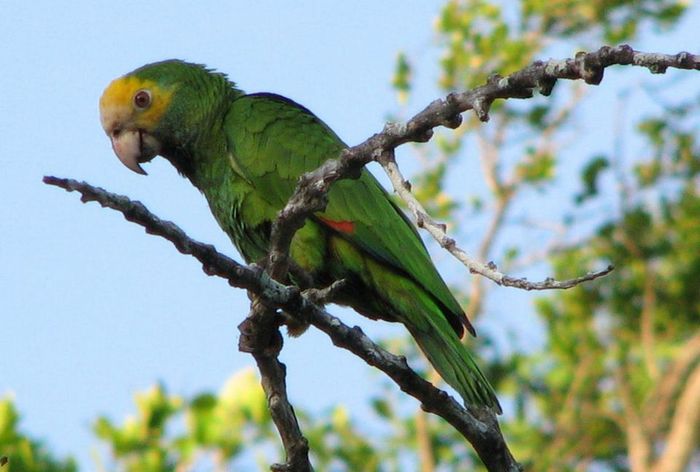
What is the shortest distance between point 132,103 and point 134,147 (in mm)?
214

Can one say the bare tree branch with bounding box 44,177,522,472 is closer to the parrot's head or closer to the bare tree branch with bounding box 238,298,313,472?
the bare tree branch with bounding box 238,298,313,472

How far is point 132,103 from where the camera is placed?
5152 millimetres

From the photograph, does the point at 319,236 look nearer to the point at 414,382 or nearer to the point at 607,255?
the point at 414,382

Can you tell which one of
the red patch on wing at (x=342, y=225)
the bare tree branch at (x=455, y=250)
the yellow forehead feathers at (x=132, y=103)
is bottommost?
the bare tree branch at (x=455, y=250)

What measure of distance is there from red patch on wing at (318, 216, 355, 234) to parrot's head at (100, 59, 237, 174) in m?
1.02

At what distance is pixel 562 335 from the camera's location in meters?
11.7

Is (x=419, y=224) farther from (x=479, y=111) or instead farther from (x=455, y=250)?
(x=479, y=111)

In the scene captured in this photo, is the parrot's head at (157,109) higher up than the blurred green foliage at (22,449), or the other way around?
the parrot's head at (157,109)

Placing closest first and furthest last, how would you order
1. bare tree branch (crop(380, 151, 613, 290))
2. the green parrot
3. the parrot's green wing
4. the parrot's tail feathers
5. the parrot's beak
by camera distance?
bare tree branch (crop(380, 151, 613, 290))
the parrot's tail feathers
the green parrot
the parrot's green wing
the parrot's beak

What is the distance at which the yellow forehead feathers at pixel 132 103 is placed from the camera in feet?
16.7

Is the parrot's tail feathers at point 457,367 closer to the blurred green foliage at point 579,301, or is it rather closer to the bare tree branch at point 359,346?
the bare tree branch at point 359,346

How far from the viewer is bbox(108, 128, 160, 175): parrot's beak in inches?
202

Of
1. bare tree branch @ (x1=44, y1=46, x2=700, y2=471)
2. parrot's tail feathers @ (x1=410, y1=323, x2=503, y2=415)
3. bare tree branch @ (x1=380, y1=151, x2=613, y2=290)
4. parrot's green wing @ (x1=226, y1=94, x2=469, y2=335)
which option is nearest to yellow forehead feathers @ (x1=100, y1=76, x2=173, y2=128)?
parrot's green wing @ (x1=226, y1=94, x2=469, y2=335)

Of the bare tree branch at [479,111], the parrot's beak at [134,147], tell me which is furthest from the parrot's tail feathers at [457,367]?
the parrot's beak at [134,147]
